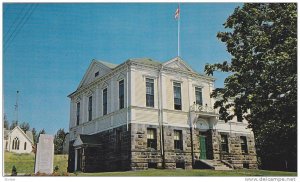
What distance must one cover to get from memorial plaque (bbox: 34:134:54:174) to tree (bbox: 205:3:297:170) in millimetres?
6084

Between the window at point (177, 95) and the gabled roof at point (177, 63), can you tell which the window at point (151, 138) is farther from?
the gabled roof at point (177, 63)

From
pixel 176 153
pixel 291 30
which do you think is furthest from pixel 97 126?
pixel 291 30

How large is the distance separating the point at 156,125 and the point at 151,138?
646 millimetres

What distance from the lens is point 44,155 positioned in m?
Answer: 12.5

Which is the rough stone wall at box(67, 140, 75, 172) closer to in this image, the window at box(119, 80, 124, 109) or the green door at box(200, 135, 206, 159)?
the window at box(119, 80, 124, 109)

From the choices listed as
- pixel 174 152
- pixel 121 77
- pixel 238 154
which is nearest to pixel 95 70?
pixel 121 77

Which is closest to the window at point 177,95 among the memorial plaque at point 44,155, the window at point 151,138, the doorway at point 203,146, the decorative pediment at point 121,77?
the window at point 151,138

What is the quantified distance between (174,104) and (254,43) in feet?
20.7

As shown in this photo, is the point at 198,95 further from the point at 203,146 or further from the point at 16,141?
the point at 16,141

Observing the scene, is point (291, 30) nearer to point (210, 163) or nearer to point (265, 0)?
point (265, 0)

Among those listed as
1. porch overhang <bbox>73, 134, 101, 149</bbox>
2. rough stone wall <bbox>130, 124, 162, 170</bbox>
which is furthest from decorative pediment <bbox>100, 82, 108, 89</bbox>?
rough stone wall <bbox>130, 124, 162, 170</bbox>

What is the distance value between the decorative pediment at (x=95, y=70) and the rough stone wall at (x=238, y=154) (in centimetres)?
675

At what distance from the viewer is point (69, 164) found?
20.2m

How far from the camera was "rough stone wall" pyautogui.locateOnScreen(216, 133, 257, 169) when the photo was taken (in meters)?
18.5
